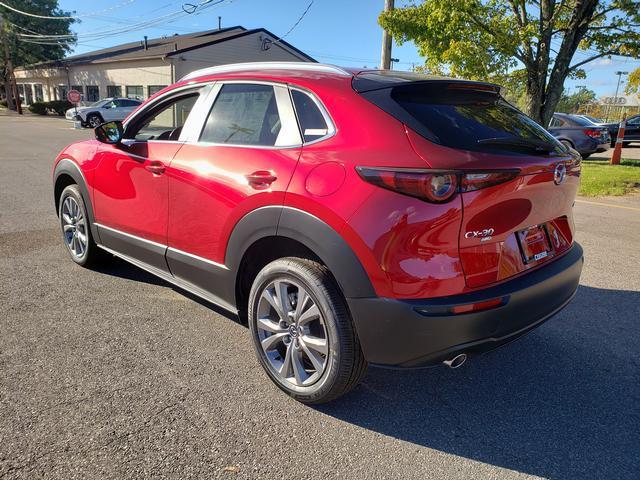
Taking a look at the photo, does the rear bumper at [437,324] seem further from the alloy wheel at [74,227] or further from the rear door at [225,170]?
the alloy wheel at [74,227]

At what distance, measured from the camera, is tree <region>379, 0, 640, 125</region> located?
10977 mm

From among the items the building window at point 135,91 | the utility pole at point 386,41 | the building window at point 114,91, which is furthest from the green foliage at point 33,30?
the utility pole at point 386,41

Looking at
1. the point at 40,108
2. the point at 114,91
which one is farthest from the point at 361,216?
the point at 40,108

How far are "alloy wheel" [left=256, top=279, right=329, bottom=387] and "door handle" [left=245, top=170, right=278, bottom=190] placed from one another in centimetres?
52

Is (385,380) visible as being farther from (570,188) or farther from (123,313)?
(123,313)

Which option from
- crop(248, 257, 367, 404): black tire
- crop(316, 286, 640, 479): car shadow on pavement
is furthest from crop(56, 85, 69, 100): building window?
crop(316, 286, 640, 479): car shadow on pavement

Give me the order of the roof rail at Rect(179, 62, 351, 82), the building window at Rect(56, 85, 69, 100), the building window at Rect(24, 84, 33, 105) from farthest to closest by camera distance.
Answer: the building window at Rect(24, 84, 33, 105) < the building window at Rect(56, 85, 69, 100) < the roof rail at Rect(179, 62, 351, 82)

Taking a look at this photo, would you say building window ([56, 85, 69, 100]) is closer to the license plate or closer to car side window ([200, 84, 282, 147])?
car side window ([200, 84, 282, 147])

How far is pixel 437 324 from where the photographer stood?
7.18 feet

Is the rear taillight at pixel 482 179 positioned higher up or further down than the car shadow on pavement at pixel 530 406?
higher up

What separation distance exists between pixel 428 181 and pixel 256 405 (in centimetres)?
149

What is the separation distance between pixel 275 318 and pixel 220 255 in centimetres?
54

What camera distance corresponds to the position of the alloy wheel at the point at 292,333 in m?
2.56

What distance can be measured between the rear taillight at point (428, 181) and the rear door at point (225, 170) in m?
0.55
